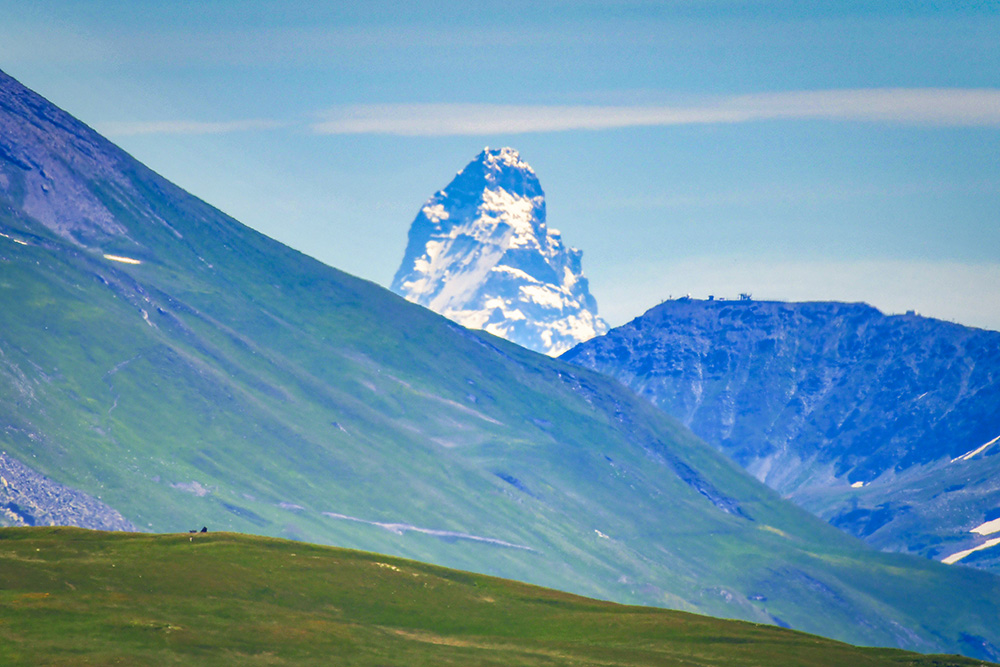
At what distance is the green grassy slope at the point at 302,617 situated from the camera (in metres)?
139

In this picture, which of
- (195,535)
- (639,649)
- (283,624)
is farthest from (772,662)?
(195,535)

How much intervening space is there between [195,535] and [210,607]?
1302 inches

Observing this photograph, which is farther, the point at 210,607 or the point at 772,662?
the point at 772,662

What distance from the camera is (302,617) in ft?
525

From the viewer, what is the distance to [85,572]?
15775 centimetres

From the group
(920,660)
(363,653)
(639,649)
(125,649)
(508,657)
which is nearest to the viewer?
(125,649)

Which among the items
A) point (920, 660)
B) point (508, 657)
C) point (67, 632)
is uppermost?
point (920, 660)

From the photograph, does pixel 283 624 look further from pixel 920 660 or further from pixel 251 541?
pixel 920 660

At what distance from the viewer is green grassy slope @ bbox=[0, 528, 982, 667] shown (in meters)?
139

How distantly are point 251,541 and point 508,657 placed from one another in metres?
46.8

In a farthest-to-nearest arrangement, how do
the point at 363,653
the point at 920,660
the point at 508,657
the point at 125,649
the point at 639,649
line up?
the point at 920,660 → the point at 639,649 → the point at 508,657 → the point at 363,653 → the point at 125,649

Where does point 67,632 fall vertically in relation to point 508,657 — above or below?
below

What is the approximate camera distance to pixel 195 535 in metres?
187

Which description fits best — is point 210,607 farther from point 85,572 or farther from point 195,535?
point 195,535
